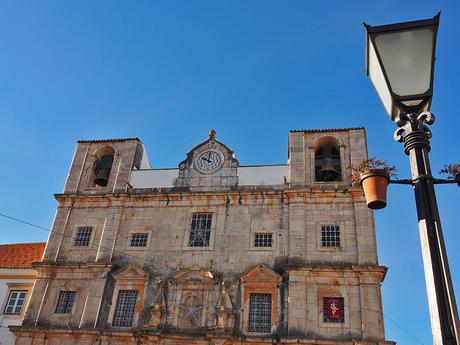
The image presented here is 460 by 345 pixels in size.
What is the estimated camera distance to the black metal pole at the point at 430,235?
3.15m

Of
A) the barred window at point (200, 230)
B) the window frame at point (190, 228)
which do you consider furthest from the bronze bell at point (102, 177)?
the barred window at point (200, 230)

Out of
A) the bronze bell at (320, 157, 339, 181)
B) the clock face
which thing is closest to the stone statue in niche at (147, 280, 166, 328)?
the clock face

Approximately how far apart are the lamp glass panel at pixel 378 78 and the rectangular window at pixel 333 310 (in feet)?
57.8

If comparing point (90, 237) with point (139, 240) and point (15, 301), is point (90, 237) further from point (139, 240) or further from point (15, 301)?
point (15, 301)

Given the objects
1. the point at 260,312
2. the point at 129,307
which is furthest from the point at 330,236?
the point at 129,307

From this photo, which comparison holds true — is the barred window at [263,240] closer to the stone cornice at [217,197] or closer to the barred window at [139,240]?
the stone cornice at [217,197]

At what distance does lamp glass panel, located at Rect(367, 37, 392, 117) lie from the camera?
3.79 m

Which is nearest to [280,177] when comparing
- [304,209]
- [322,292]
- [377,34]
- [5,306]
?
[304,209]

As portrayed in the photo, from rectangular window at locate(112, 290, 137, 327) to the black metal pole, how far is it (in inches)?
804

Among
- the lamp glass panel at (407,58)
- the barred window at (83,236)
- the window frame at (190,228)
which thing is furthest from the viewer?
the barred window at (83,236)

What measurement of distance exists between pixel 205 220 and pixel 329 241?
6526 millimetres

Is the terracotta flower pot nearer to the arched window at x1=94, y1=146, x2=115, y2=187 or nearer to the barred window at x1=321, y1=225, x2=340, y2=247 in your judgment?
the barred window at x1=321, y1=225, x2=340, y2=247

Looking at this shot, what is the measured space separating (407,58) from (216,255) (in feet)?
64.9

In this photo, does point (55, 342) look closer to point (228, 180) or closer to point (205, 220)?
point (205, 220)
